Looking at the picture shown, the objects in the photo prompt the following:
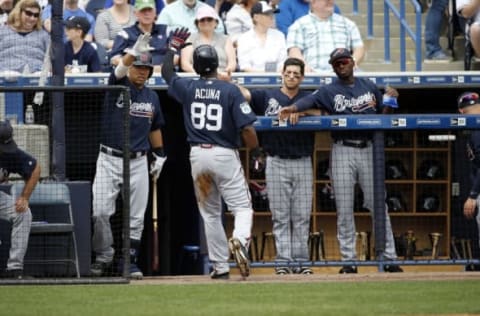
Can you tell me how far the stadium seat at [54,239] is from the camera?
41.9 ft

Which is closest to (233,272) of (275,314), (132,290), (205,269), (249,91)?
(205,269)

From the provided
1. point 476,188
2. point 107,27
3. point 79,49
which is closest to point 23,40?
point 79,49

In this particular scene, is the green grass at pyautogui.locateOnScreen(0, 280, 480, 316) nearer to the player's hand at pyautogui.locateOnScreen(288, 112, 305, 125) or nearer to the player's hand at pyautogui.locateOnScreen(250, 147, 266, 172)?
the player's hand at pyautogui.locateOnScreen(250, 147, 266, 172)

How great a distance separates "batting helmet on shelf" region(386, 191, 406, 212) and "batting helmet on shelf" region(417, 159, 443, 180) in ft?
1.06

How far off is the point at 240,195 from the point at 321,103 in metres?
1.78

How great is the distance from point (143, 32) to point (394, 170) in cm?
326

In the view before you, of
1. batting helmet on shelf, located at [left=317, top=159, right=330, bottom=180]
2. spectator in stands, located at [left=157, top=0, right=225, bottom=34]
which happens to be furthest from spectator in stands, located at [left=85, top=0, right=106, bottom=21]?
batting helmet on shelf, located at [left=317, top=159, right=330, bottom=180]

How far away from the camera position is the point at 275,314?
9.80 metres

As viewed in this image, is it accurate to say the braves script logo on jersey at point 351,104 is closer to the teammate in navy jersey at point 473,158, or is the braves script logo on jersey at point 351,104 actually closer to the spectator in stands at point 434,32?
the teammate in navy jersey at point 473,158

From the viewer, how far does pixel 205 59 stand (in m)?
12.3

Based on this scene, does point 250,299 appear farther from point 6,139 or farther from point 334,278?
point 6,139

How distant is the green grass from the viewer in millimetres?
10086

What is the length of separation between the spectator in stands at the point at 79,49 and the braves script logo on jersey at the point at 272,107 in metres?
2.43

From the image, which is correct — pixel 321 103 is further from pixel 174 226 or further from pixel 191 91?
pixel 174 226
